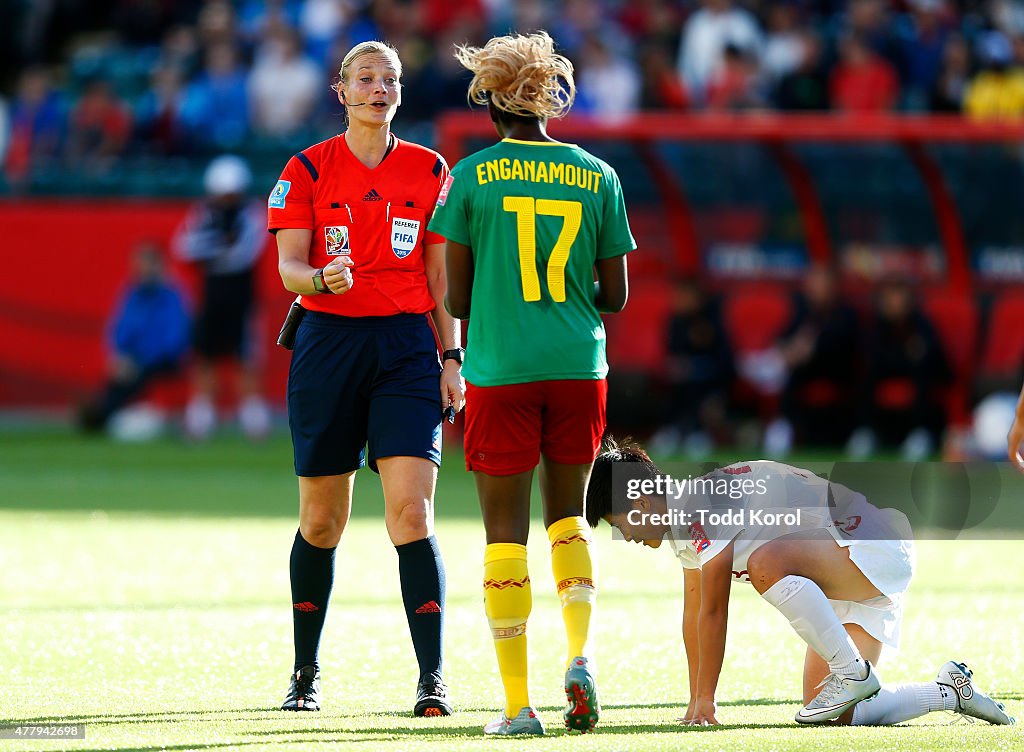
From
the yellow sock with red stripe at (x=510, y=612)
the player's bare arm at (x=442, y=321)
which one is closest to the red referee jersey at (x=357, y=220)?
the player's bare arm at (x=442, y=321)

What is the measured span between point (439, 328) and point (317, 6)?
49.7 ft

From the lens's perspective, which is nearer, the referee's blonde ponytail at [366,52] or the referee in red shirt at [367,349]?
the referee in red shirt at [367,349]

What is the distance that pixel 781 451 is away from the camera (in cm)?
1599

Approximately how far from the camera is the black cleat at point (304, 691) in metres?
6.03

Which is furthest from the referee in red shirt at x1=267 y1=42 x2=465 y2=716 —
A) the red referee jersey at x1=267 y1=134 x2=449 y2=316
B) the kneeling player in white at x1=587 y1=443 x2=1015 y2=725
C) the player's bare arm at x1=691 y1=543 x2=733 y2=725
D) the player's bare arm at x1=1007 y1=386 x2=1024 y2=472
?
the player's bare arm at x1=1007 y1=386 x2=1024 y2=472

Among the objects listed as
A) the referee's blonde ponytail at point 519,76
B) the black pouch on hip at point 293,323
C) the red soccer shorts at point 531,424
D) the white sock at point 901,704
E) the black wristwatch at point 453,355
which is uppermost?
the referee's blonde ponytail at point 519,76

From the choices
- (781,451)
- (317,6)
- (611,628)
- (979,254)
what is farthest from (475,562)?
(317,6)

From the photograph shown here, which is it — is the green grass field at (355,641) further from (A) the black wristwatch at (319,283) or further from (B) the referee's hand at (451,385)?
(A) the black wristwatch at (319,283)

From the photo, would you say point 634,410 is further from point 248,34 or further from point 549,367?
point 549,367

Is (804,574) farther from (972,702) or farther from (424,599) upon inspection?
(424,599)

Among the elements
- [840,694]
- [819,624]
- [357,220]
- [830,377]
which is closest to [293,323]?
[357,220]

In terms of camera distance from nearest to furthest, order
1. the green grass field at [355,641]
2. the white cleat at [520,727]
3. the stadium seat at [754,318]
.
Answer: the white cleat at [520,727]
the green grass field at [355,641]
the stadium seat at [754,318]

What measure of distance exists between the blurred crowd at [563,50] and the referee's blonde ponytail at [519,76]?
12777 mm

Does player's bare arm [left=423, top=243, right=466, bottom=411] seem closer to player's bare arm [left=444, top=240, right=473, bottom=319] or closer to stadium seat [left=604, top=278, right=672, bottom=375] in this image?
player's bare arm [left=444, top=240, right=473, bottom=319]
